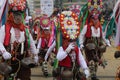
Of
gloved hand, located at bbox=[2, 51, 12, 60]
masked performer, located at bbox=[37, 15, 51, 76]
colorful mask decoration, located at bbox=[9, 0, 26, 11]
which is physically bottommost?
masked performer, located at bbox=[37, 15, 51, 76]

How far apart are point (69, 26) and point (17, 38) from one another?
904 millimetres

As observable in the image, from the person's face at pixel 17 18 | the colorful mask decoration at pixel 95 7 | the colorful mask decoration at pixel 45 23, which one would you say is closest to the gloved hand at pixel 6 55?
the person's face at pixel 17 18

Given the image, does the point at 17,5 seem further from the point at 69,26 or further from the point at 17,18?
the point at 69,26

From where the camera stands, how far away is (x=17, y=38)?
22.2 feet

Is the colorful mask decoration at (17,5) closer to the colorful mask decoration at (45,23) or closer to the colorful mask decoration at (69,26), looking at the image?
the colorful mask decoration at (69,26)

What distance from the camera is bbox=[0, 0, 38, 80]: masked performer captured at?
6679mm

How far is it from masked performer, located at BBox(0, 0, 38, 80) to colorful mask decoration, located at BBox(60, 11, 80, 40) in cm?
63

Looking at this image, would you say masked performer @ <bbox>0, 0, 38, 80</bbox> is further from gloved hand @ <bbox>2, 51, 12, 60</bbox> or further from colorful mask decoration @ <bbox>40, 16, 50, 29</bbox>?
colorful mask decoration @ <bbox>40, 16, 50, 29</bbox>

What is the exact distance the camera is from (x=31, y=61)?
21.5 ft

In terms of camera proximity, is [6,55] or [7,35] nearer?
[6,55]

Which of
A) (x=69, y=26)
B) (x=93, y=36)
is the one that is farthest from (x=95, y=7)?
(x=69, y=26)

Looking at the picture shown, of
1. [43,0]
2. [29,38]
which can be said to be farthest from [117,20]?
[43,0]

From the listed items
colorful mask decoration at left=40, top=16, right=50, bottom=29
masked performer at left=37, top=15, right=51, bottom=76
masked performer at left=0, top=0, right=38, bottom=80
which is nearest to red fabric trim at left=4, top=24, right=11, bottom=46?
masked performer at left=0, top=0, right=38, bottom=80

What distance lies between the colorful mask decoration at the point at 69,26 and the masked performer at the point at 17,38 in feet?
2.08
